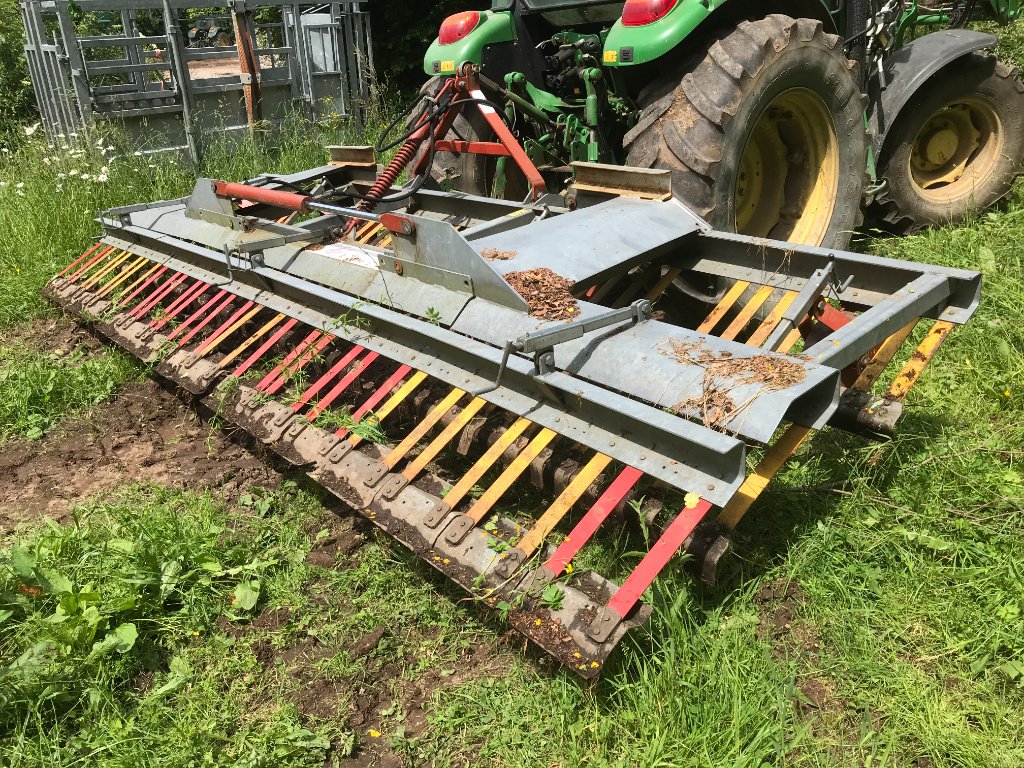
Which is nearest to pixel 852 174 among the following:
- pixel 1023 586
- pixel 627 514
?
pixel 1023 586

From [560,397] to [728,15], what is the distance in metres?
2.30

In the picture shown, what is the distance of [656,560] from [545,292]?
1016 millimetres

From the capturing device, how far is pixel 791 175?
3.71 meters

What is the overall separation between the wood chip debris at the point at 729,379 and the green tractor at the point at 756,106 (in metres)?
1.16

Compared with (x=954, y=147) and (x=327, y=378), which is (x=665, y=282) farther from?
(x=954, y=147)

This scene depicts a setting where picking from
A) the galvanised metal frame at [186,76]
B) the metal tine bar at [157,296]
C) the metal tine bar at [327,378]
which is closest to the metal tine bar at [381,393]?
the metal tine bar at [327,378]

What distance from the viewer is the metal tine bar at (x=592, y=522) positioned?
190 cm

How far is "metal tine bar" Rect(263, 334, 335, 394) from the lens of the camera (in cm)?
290

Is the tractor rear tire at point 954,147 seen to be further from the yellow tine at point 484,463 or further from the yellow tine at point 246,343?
the yellow tine at point 246,343

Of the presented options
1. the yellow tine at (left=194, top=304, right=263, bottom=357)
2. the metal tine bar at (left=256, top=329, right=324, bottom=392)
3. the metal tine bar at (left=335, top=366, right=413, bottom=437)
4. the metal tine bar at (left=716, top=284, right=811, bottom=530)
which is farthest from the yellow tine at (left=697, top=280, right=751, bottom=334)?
the yellow tine at (left=194, top=304, right=263, bottom=357)

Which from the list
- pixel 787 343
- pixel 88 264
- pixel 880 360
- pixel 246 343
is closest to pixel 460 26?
pixel 246 343

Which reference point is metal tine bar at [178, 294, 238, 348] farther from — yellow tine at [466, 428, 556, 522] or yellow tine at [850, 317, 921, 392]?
yellow tine at [850, 317, 921, 392]

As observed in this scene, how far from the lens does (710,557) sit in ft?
6.24

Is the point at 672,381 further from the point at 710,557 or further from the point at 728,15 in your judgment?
the point at 728,15
